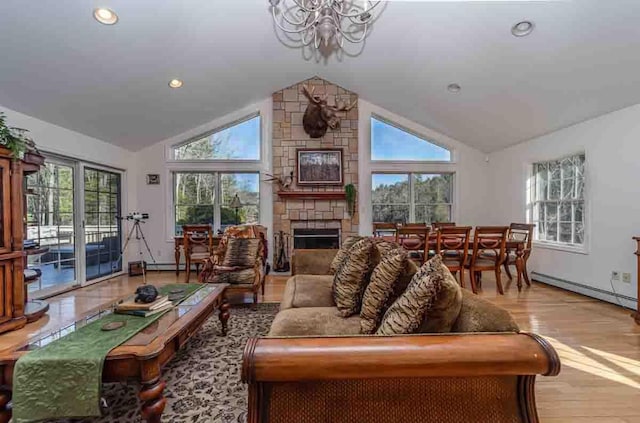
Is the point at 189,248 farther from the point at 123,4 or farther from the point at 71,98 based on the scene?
the point at 123,4

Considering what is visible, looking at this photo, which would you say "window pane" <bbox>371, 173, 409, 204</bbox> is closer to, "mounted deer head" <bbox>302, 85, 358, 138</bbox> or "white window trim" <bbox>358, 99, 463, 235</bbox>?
"white window trim" <bbox>358, 99, 463, 235</bbox>

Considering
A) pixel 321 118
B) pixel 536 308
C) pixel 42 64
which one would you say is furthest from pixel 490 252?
pixel 42 64

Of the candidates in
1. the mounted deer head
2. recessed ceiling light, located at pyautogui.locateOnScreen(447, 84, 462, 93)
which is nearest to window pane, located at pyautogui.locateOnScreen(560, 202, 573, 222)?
recessed ceiling light, located at pyautogui.locateOnScreen(447, 84, 462, 93)

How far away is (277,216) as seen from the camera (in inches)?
239

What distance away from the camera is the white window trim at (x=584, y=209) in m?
4.13

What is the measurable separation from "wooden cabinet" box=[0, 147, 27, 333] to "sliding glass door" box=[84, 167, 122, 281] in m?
1.98

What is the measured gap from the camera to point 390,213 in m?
6.32

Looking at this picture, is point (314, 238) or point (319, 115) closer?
point (319, 115)

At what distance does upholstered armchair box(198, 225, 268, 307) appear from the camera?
3740mm

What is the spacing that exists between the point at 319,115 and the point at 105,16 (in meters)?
3.39

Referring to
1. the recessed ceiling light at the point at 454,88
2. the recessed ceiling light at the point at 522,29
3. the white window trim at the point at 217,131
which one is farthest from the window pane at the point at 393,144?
the recessed ceiling light at the point at 522,29

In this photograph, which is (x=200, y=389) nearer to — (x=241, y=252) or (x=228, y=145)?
(x=241, y=252)

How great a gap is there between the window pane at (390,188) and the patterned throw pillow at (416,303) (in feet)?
16.4

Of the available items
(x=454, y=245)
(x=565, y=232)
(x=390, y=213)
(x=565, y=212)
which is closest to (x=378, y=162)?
(x=390, y=213)
